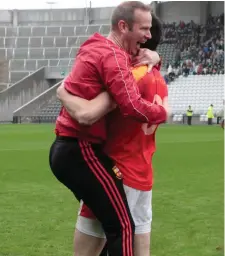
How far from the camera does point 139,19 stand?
428cm

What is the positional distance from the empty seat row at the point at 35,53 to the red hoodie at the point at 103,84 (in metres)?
60.3

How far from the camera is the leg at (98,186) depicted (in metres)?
4.29

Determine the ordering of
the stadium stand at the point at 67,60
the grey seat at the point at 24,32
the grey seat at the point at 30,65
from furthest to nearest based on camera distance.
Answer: the grey seat at the point at 24,32, the grey seat at the point at 30,65, the stadium stand at the point at 67,60

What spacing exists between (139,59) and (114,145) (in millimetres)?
584

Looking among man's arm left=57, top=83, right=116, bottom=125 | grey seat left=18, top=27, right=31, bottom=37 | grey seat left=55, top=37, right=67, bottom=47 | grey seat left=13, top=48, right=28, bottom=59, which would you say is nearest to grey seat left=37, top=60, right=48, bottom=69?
grey seat left=13, top=48, right=28, bottom=59

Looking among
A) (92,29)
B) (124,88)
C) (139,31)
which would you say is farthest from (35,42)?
(124,88)

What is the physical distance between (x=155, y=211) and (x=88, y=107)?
5826 millimetres

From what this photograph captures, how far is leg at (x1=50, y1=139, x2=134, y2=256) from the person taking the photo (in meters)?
4.29

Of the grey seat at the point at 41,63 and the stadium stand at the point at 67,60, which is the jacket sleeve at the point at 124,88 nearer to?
the stadium stand at the point at 67,60

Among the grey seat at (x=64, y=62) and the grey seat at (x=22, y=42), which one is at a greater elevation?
the grey seat at (x=22, y=42)

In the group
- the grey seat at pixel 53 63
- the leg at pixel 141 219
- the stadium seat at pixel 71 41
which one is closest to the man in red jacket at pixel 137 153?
the leg at pixel 141 219

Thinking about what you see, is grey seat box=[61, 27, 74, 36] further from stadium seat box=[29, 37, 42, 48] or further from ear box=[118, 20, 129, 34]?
ear box=[118, 20, 129, 34]

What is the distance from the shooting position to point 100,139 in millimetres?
4348

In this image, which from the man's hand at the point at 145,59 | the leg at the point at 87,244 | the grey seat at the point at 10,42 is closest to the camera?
the man's hand at the point at 145,59
